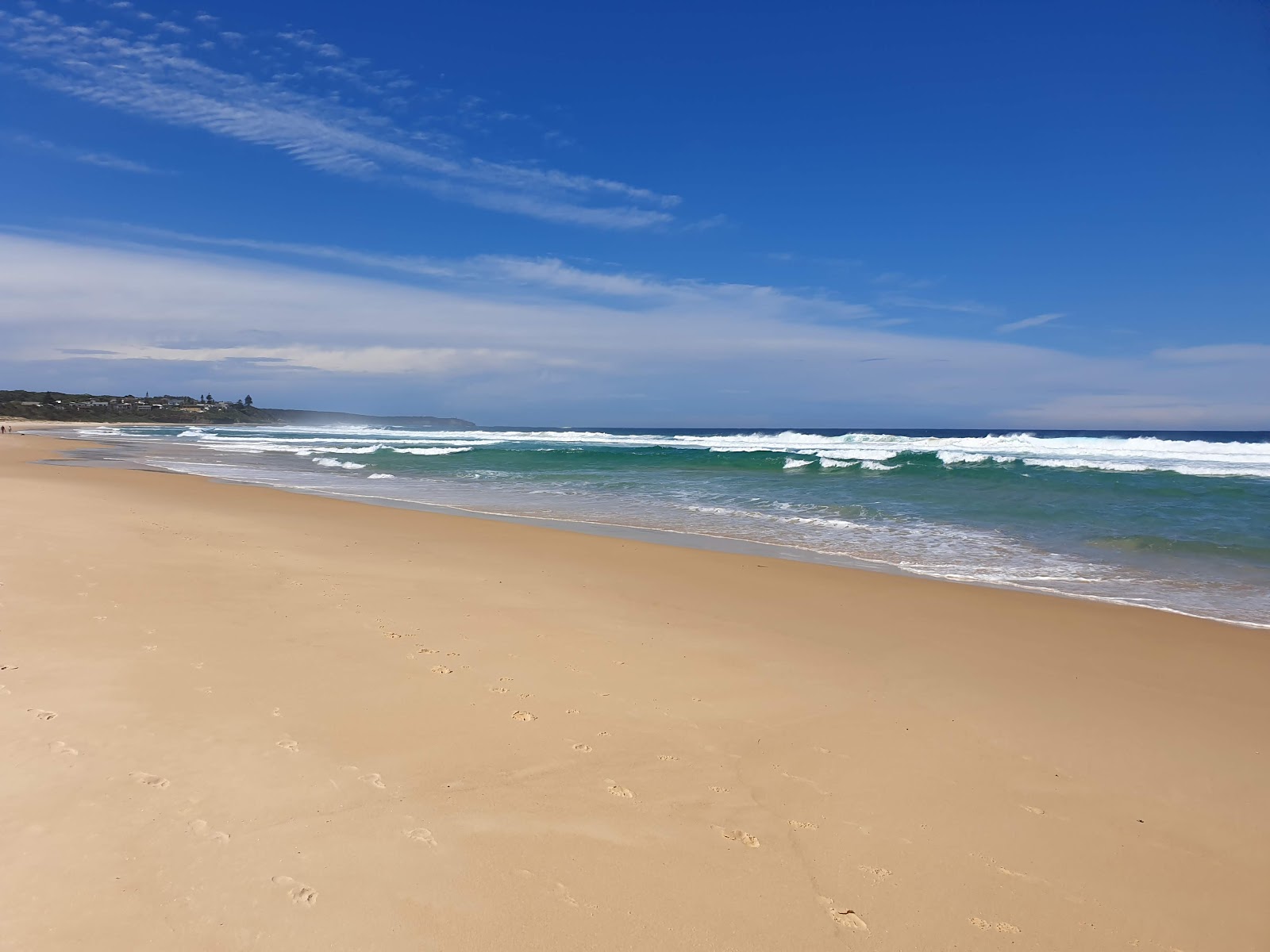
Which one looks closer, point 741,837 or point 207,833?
point 207,833

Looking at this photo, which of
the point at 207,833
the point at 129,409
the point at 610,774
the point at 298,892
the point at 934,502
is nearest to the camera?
the point at 298,892

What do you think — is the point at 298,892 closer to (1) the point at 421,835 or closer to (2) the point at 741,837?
(1) the point at 421,835

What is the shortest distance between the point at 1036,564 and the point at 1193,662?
3.76 metres

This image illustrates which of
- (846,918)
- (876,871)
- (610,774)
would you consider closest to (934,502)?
(610,774)

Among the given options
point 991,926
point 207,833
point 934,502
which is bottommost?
point 991,926

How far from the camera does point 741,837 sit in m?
2.92

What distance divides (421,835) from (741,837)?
4.16ft

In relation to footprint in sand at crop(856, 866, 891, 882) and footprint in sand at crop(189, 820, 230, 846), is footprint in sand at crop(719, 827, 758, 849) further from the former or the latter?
footprint in sand at crop(189, 820, 230, 846)

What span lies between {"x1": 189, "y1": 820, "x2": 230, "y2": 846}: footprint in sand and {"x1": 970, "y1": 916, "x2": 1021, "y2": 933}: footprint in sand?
8.86 ft

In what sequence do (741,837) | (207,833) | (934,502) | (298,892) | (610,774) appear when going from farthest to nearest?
1. (934,502)
2. (610,774)
3. (741,837)
4. (207,833)
5. (298,892)

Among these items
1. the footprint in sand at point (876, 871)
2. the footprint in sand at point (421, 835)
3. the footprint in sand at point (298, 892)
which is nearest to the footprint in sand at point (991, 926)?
the footprint in sand at point (876, 871)

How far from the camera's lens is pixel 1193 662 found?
211 inches

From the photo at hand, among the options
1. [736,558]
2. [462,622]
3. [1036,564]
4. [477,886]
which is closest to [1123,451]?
[1036,564]

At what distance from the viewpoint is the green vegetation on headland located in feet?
276
